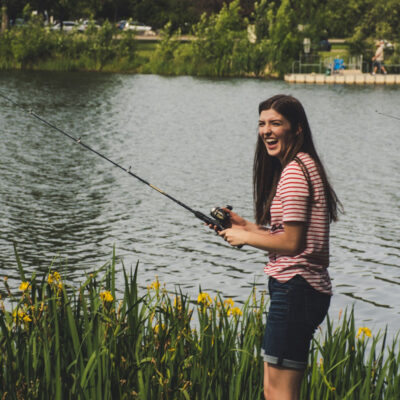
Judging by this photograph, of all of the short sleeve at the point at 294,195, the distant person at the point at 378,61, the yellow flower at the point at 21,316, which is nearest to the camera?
the short sleeve at the point at 294,195

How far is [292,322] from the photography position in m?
4.44

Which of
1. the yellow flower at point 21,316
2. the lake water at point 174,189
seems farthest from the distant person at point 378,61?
the yellow flower at point 21,316

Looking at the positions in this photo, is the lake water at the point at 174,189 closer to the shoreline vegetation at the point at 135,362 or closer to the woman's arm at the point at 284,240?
the shoreline vegetation at the point at 135,362

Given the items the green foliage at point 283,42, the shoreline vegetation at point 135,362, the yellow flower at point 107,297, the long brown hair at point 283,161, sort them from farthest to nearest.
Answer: the green foliage at point 283,42
the yellow flower at point 107,297
the shoreline vegetation at point 135,362
the long brown hair at point 283,161

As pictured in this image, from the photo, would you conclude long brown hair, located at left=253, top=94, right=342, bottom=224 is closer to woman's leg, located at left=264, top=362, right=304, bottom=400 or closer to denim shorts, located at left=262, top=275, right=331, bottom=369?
denim shorts, located at left=262, top=275, right=331, bottom=369

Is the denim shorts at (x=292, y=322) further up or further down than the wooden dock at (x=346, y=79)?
further up

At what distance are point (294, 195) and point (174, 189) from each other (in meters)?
14.3

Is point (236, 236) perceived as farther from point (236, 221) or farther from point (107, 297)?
point (107, 297)

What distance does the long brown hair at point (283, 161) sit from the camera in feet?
15.2

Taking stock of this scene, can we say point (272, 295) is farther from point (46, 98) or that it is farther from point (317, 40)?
point (317, 40)

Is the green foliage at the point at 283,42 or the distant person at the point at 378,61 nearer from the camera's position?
the distant person at the point at 378,61

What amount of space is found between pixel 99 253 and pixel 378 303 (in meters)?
4.00

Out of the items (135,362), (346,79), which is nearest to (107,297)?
(135,362)

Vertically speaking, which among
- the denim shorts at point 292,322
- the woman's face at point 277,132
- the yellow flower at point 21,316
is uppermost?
the woman's face at point 277,132
